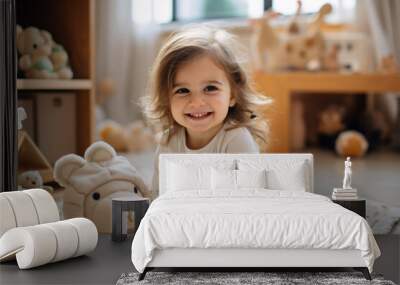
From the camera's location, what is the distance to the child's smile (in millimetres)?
3439

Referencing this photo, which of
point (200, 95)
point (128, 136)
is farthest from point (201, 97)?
point (128, 136)

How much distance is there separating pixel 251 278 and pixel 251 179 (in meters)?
0.60

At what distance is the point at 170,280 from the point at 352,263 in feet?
2.04

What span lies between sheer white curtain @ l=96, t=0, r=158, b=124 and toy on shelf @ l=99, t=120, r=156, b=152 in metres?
0.04

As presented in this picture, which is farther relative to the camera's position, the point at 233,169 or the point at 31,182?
the point at 31,182

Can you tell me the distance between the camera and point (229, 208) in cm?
270

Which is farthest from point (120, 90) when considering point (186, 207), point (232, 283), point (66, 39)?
point (232, 283)

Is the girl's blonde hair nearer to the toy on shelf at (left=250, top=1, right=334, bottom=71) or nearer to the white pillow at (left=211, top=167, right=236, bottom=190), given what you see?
the white pillow at (left=211, top=167, right=236, bottom=190)

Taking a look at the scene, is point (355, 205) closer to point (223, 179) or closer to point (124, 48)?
point (223, 179)

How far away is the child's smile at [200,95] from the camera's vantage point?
11.3 ft

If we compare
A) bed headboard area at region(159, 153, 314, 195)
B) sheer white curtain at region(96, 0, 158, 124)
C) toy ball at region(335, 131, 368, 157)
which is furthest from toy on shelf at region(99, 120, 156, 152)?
toy ball at region(335, 131, 368, 157)

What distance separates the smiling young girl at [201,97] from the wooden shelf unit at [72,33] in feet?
1.56

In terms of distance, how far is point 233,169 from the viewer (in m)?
3.25

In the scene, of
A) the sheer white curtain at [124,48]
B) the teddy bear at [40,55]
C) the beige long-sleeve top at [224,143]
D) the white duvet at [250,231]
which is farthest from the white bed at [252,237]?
the teddy bear at [40,55]
